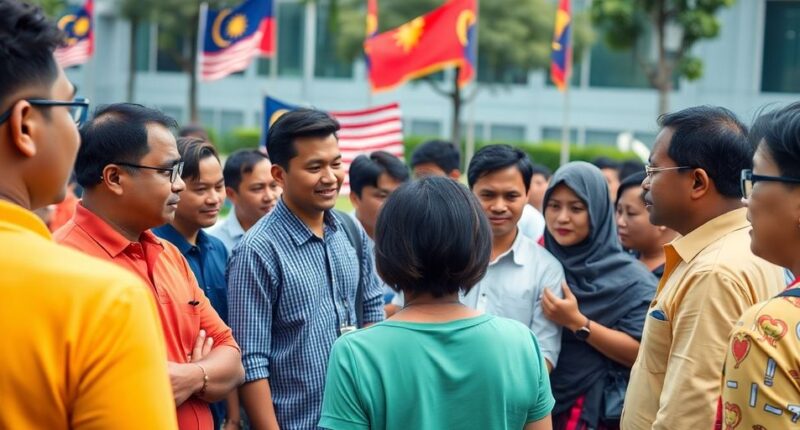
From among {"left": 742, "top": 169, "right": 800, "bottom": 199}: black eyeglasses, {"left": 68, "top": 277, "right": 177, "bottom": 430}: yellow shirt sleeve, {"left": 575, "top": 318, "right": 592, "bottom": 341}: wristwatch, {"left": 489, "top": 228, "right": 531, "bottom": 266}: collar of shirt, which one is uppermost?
{"left": 742, "top": 169, "right": 800, "bottom": 199}: black eyeglasses

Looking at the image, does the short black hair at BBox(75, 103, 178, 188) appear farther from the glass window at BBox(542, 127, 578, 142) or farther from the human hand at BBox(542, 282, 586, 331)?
the glass window at BBox(542, 127, 578, 142)

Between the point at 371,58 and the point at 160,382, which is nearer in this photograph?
the point at 160,382

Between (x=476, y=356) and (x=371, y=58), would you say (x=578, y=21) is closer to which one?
(x=371, y=58)

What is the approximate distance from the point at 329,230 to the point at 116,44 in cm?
3886

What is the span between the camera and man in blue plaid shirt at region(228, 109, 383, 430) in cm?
366

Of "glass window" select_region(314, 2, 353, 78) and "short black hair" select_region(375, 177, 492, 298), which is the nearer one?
"short black hair" select_region(375, 177, 492, 298)

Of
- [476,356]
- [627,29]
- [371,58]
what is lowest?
[476,356]

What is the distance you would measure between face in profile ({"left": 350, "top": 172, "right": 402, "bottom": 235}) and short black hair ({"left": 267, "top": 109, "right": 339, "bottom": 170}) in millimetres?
2241

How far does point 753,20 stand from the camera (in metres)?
29.6

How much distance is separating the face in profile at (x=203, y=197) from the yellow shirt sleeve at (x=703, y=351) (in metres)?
2.27

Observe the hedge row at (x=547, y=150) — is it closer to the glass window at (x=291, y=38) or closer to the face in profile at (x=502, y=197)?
the glass window at (x=291, y=38)

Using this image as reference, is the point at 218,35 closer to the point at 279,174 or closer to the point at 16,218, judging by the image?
the point at 279,174

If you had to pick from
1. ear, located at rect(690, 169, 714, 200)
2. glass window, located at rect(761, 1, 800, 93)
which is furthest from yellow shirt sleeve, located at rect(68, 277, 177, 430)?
glass window, located at rect(761, 1, 800, 93)

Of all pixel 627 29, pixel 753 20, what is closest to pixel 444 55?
pixel 627 29
